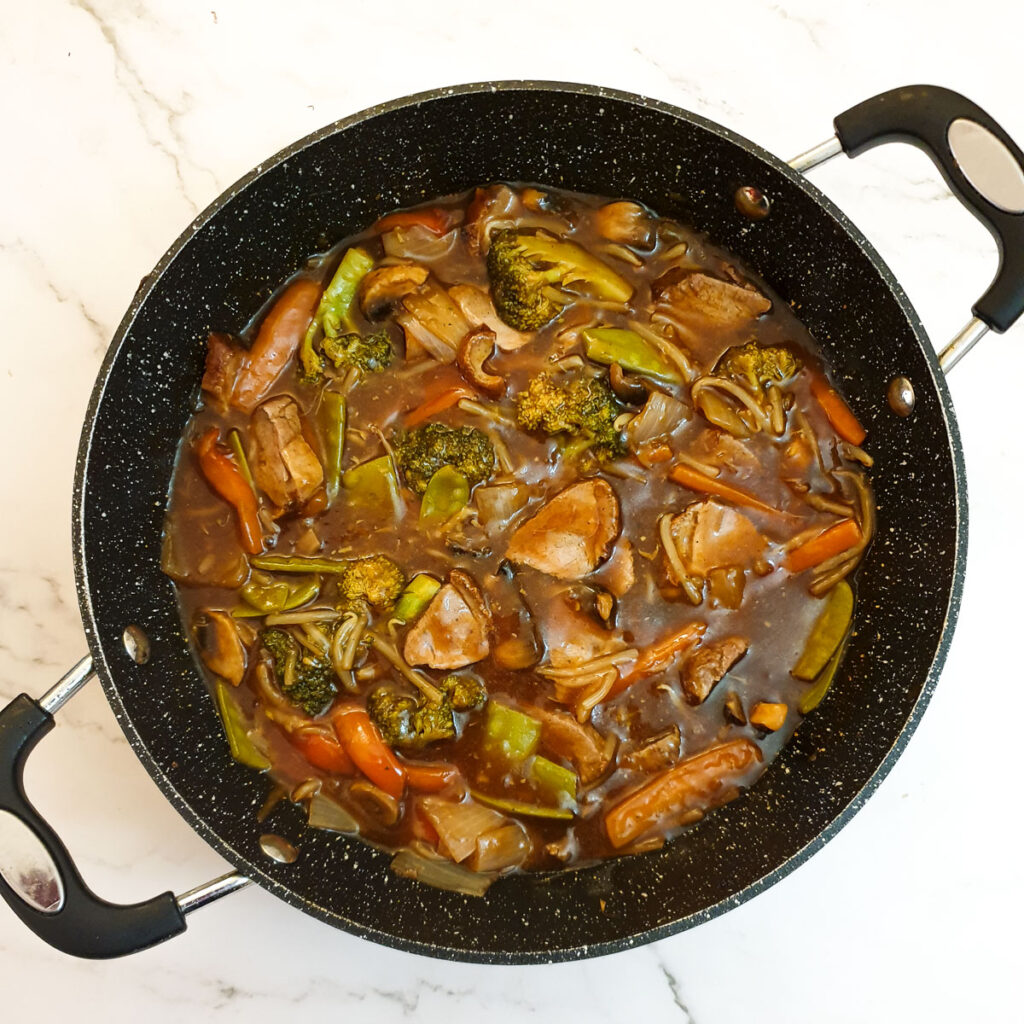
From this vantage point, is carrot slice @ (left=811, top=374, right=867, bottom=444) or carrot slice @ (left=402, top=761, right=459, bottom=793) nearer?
carrot slice @ (left=402, top=761, right=459, bottom=793)

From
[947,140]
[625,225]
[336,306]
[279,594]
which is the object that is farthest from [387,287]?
[947,140]

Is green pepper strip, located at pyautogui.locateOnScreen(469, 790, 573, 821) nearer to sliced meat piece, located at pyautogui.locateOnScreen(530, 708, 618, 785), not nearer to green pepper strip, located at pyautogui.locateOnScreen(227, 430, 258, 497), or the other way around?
sliced meat piece, located at pyautogui.locateOnScreen(530, 708, 618, 785)

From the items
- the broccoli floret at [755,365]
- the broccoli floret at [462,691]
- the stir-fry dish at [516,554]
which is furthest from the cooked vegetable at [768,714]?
the broccoli floret at [755,365]

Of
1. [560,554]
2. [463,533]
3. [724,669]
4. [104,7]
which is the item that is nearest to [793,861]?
[724,669]

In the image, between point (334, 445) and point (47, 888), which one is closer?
point (47, 888)

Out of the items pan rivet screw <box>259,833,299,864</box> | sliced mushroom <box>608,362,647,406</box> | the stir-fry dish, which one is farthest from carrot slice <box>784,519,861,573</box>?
pan rivet screw <box>259,833,299,864</box>

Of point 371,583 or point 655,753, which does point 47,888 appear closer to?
point 371,583
